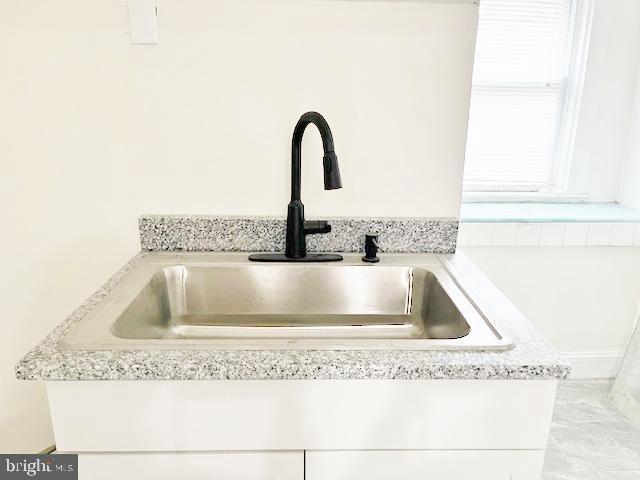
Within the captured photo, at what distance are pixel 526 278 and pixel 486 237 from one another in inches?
11.3

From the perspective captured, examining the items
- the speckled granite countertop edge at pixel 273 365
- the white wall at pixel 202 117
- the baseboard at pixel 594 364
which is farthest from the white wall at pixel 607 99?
the speckled granite countertop edge at pixel 273 365

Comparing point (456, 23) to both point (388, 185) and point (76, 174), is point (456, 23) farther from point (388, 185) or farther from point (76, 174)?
point (76, 174)

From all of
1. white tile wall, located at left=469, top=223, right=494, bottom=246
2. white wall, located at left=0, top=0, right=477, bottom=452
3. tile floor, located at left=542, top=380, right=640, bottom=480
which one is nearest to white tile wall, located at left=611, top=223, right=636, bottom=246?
white tile wall, located at left=469, top=223, right=494, bottom=246

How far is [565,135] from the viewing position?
2.13 meters

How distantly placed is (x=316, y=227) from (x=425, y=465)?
1.99 feet

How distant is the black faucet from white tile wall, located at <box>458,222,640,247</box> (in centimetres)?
97

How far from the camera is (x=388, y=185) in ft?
4.14

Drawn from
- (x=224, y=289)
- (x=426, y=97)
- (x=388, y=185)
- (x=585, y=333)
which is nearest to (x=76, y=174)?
(x=224, y=289)

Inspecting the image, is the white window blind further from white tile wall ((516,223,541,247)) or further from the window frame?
white tile wall ((516,223,541,247))

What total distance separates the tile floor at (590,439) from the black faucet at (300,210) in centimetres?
124

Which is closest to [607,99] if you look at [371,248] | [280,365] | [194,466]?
[371,248]

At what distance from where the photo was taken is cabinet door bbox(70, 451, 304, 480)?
782 millimetres

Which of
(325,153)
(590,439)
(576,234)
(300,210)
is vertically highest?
Result: (325,153)

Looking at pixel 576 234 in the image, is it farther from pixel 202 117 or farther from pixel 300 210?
pixel 202 117
